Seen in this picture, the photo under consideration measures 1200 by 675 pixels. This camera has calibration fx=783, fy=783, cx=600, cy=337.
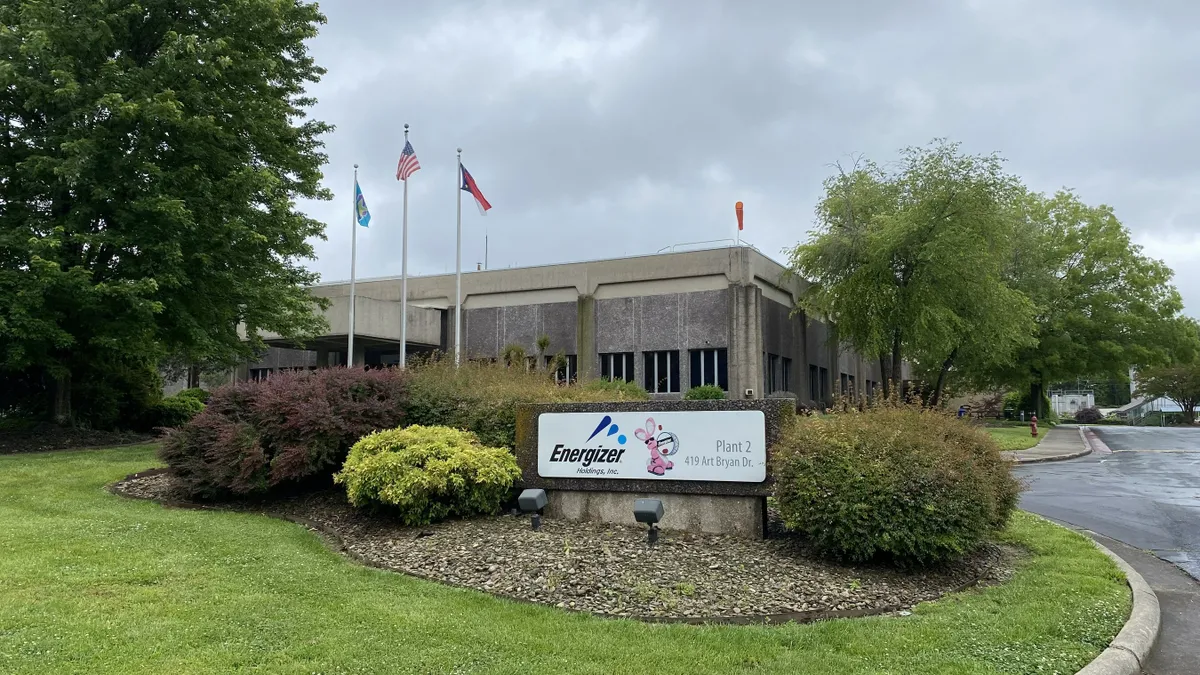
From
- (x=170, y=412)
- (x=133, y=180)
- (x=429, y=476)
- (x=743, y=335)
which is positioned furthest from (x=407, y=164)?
(x=429, y=476)

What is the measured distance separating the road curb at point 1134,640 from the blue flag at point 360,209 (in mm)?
24812

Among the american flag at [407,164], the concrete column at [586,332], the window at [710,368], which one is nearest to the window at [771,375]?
the window at [710,368]

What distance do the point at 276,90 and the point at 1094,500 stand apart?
2174cm

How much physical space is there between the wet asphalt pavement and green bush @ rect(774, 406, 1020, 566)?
2.58m

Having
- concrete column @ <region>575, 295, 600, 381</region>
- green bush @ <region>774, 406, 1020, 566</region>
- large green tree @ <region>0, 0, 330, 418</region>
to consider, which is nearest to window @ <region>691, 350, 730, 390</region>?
concrete column @ <region>575, 295, 600, 381</region>

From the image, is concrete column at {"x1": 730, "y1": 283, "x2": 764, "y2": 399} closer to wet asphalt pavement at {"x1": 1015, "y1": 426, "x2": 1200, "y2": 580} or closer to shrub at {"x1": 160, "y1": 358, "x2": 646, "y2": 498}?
wet asphalt pavement at {"x1": 1015, "y1": 426, "x2": 1200, "y2": 580}

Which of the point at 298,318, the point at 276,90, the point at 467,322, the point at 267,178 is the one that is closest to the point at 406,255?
the point at 298,318

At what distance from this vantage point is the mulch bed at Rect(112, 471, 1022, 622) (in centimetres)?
595

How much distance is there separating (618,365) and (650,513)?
28.1 metres

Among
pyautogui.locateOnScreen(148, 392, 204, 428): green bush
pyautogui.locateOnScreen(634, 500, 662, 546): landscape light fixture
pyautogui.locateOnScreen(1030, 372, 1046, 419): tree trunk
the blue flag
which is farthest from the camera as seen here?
pyautogui.locateOnScreen(1030, 372, 1046, 419): tree trunk

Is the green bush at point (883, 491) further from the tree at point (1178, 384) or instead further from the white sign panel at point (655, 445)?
the tree at point (1178, 384)

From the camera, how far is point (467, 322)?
38531 mm

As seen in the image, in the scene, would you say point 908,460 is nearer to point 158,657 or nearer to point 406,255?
point 158,657

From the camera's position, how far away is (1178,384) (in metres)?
78.1
